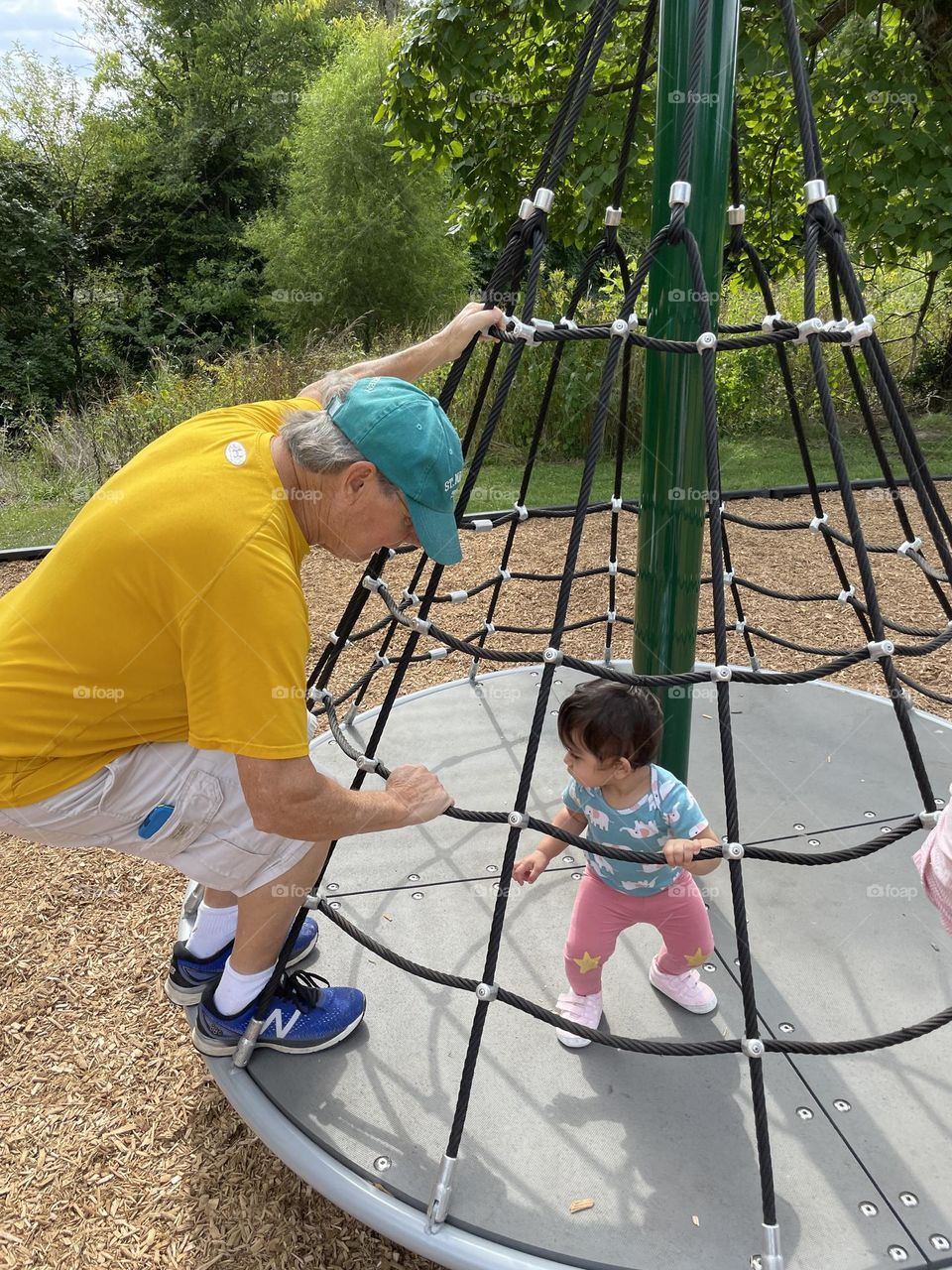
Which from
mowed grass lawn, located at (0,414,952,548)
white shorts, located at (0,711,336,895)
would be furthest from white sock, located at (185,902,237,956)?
mowed grass lawn, located at (0,414,952,548)

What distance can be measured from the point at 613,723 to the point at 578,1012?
0.62 meters

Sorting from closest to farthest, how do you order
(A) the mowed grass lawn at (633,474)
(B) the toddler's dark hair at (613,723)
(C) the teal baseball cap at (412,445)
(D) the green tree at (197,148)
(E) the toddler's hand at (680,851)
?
(C) the teal baseball cap at (412,445) → (E) the toddler's hand at (680,851) → (B) the toddler's dark hair at (613,723) → (A) the mowed grass lawn at (633,474) → (D) the green tree at (197,148)

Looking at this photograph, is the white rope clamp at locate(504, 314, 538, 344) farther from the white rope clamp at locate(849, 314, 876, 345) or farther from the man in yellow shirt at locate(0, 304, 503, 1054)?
the white rope clamp at locate(849, 314, 876, 345)

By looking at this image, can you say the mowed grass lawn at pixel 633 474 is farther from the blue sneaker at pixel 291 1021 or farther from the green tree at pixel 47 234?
the green tree at pixel 47 234

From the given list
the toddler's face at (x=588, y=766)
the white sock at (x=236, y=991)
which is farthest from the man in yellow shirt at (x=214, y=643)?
the toddler's face at (x=588, y=766)

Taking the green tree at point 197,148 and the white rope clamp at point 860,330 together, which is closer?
→ the white rope clamp at point 860,330

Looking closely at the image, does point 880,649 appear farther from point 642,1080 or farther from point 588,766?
point 642,1080

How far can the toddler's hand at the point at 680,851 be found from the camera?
4.98 feet

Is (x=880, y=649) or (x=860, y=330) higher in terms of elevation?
(x=860, y=330)

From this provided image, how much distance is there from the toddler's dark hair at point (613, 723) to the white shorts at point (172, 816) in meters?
0.45

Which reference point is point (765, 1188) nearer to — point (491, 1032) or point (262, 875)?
point (491, 1032)

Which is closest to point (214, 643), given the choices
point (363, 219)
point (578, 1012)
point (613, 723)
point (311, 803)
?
point (311, 803)

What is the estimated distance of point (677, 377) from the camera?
75.4 inches

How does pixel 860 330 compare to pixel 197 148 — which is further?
pixel 197 148
